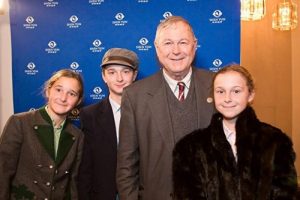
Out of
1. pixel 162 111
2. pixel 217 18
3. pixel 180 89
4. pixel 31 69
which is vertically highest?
pixel 217 18

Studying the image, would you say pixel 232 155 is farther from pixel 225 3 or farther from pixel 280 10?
pixel 280 10

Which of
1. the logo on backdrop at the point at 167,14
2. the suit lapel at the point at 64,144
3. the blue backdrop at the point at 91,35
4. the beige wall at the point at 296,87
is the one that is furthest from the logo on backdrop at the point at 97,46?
the beige wall at the point at 296,87

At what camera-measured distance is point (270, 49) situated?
21.1 feet

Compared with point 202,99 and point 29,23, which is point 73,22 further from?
point 202,99

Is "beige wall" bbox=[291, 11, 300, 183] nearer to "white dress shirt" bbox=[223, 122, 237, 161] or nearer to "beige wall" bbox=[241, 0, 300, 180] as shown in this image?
"beige wall" bbox=[241, 0, 300, 180]

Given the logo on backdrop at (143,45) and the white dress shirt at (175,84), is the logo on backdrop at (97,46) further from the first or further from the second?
the white dress shirt at (175,84)

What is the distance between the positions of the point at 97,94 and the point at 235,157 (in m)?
1.61

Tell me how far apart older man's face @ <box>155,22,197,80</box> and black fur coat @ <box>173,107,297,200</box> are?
0.42 m

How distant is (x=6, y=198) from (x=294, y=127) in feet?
18.8

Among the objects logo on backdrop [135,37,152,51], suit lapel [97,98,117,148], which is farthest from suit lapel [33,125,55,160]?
logo on backdrop [135,37,152,51]

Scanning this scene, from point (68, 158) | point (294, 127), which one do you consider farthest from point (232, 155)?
point (294, 127)

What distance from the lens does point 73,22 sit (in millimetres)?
3186

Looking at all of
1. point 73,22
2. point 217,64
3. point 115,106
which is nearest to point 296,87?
point 217,64

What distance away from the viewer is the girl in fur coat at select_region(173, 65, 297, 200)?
1.88 m
